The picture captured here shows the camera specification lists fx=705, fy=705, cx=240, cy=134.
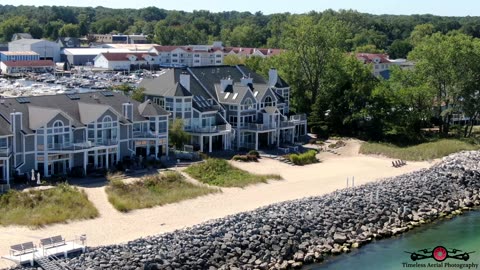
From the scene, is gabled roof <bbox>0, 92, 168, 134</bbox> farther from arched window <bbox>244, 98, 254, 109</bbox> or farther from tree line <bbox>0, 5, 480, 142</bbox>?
tree line <bbox>0, 5, 480, 142</bbox>

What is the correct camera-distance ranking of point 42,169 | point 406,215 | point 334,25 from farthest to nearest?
point 334,25 < point 42,169 < point 406,215

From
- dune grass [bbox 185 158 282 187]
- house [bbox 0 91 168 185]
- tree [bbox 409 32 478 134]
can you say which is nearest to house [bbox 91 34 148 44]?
tree [bbox 409 32 478 134]

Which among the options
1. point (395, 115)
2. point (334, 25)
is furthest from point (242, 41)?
point (395, 115)

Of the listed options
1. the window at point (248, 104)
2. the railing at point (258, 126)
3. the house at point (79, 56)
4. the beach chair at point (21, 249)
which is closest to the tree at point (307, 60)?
the window at point (248, 104)

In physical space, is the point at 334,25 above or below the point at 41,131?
above

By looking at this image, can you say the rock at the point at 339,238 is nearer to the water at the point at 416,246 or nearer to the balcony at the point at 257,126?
the water at the point at 416,246

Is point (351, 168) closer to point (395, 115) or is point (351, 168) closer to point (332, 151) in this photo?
point (332, 151)
